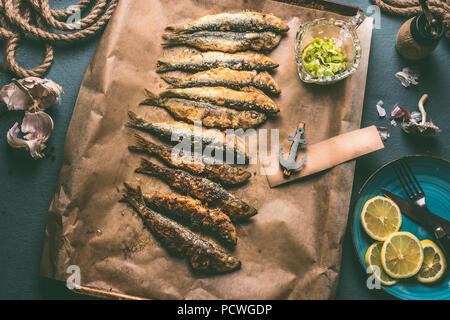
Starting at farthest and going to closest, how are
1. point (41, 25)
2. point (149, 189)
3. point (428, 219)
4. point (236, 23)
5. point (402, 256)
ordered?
point (41, 25) < point (236, 23) < point (149, 189) < point (428, 219) < point (402, 256)

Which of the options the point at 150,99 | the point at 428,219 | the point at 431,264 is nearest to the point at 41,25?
the point at 150,99

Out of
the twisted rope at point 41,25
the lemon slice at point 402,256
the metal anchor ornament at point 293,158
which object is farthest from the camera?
the twisted rope at point 41,25

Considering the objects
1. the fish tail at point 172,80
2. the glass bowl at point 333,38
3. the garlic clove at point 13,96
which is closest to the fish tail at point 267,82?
the glass bowl at point 333,38

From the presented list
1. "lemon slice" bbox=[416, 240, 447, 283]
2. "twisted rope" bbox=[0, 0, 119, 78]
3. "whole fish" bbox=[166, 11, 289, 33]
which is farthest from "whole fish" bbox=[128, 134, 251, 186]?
"lemon slice" bbox=[416, 240, 447, 283]

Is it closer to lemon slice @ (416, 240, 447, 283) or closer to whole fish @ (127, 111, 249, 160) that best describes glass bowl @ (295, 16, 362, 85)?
whole fish @ (127, 111, 249, 160)

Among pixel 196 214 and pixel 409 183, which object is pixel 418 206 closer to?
pixel 409 183

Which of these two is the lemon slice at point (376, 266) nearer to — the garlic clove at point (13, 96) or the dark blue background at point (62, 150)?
the dark blue background at point (62, 150)
